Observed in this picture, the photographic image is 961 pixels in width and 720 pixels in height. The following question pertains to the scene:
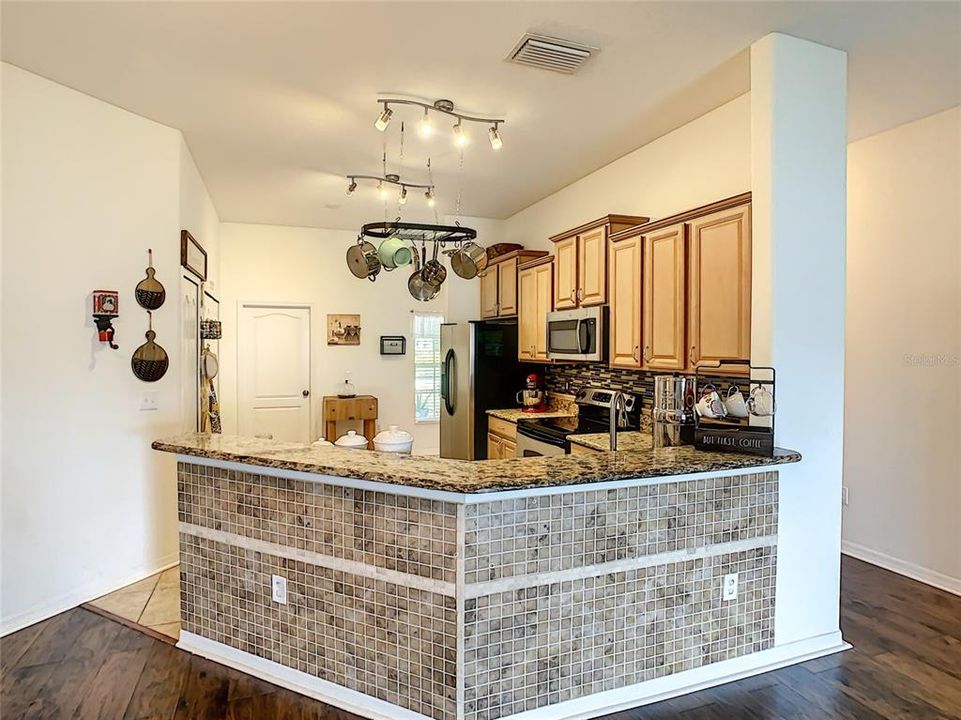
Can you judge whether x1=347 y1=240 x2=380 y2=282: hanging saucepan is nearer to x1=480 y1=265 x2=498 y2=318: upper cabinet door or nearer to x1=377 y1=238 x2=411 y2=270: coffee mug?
x1=377 y1=238 x2=411 y2=270: coffee mug

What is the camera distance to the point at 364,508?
222 cm

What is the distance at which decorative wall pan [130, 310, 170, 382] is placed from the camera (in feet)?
11.3

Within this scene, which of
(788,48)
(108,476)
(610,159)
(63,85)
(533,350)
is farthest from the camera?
(533,350)

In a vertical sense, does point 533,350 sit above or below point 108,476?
above

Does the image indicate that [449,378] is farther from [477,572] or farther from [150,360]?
[477,572]

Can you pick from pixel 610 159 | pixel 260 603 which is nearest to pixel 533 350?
pixel 610 159

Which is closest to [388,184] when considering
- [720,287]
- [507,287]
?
[507,287]

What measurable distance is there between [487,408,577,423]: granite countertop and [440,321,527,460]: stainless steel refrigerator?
0.56 feet

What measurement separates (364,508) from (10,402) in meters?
2.03

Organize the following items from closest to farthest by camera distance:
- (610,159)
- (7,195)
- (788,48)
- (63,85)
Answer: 1. (788,48)
2. (7,195)
3. (63,85)
4. (610,159)

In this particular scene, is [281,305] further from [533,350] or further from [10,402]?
[10,402]

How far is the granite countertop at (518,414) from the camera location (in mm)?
4922

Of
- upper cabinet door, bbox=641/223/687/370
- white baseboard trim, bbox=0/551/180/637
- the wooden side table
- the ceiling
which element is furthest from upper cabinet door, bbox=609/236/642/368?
the wooden side table

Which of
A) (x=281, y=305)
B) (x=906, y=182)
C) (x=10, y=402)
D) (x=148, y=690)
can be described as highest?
(x=906, y=182)
